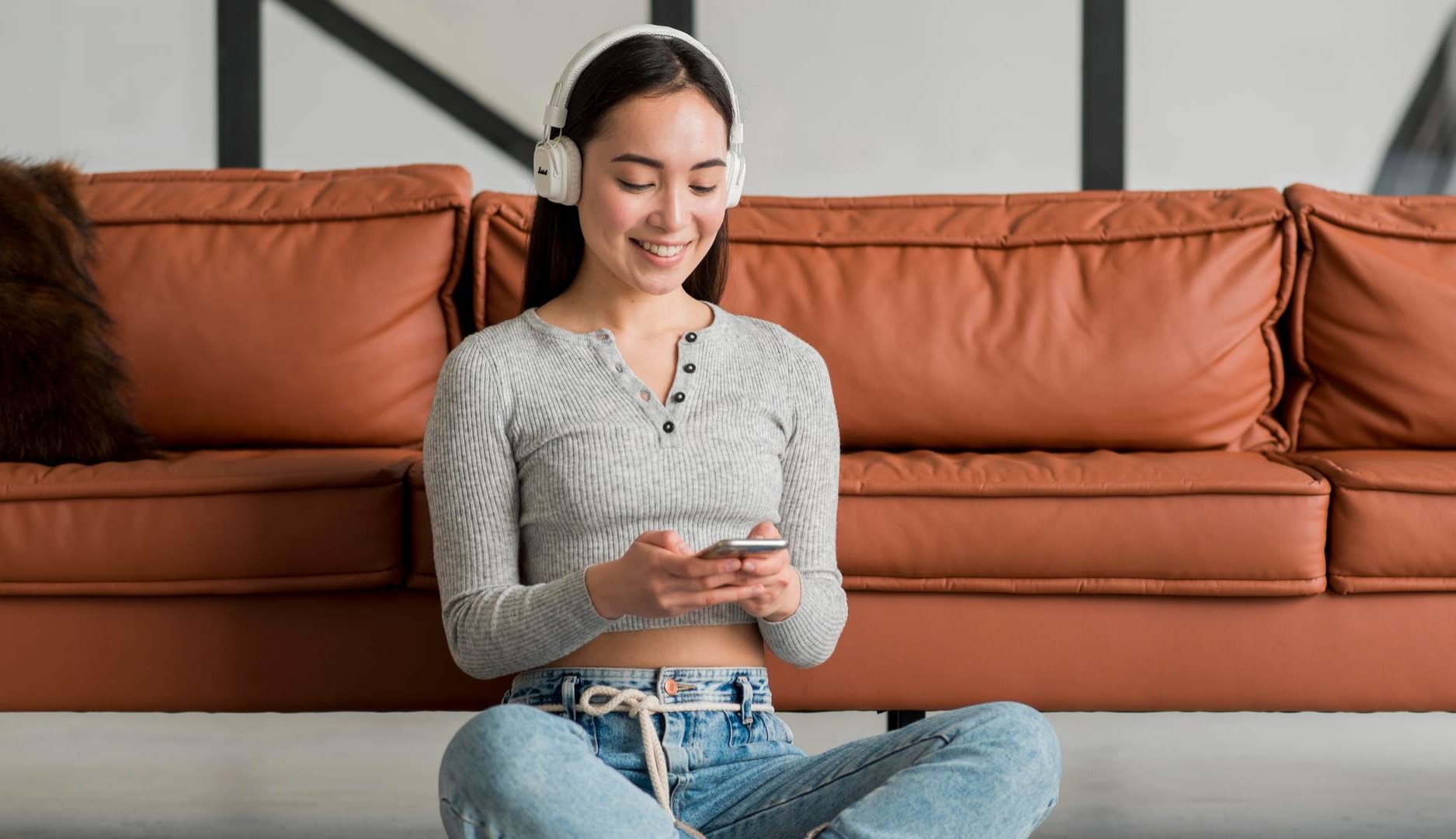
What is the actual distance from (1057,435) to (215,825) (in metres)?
1.35

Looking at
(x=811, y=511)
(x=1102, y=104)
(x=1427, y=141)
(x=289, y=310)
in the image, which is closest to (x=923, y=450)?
(x=811, y=511)

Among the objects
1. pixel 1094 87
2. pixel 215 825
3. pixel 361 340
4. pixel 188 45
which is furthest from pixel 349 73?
pixel 215 825

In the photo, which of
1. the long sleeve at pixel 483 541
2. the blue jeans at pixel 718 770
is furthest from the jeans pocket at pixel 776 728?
the long sleeve at pixel 483 541

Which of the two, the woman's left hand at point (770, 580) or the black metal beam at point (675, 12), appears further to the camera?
the black metal beam at point (675, 12)

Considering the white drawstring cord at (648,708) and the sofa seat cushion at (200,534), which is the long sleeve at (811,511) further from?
the sofa seat cushion at (200,534)

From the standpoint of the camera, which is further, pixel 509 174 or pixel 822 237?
pixel 509 174

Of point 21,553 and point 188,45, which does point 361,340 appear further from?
point 188,45

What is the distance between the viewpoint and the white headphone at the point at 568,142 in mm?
1397

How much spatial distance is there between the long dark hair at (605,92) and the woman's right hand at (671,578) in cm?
45

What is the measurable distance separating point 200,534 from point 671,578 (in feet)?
2.52

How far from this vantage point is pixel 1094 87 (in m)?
3.44

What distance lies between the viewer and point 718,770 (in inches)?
50.4

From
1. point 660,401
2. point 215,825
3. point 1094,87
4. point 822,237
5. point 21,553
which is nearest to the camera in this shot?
point 660,401

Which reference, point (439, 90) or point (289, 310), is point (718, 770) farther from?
point (439, 90)
